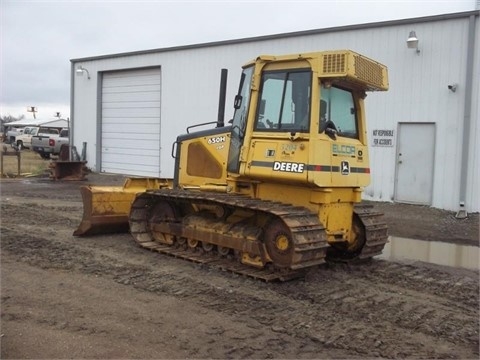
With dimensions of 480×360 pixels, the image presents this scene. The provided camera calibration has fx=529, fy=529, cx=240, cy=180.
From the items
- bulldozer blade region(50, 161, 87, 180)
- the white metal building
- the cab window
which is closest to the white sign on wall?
the white metal building

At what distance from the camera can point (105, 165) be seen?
24.3m

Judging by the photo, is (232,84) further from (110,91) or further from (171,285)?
(171,285)

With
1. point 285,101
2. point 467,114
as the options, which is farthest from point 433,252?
point 467,114

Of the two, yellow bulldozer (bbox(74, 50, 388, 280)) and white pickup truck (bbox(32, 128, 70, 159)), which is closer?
yellow bulldozer (bbox(74, 50, 388, 280))

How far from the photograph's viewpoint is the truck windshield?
21.8 ft

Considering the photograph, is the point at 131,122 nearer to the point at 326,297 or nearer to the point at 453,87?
the point at 453,87

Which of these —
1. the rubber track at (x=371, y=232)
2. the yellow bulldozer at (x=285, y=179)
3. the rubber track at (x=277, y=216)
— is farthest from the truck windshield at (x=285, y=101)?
the rubber track at (x=371, y=232)

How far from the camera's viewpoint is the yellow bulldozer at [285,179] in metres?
6.46

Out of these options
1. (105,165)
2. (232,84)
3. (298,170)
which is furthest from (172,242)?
(105,165)

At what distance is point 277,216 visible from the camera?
6.44 meters

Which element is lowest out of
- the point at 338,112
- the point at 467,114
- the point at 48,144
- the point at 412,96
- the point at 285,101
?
the point at 48,144

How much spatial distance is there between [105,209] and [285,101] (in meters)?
4.02

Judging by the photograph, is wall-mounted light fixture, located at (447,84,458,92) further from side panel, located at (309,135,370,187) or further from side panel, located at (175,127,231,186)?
side panel, located at (175,127,231,186)

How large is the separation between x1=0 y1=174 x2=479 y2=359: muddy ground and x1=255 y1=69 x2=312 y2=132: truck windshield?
199 cm
